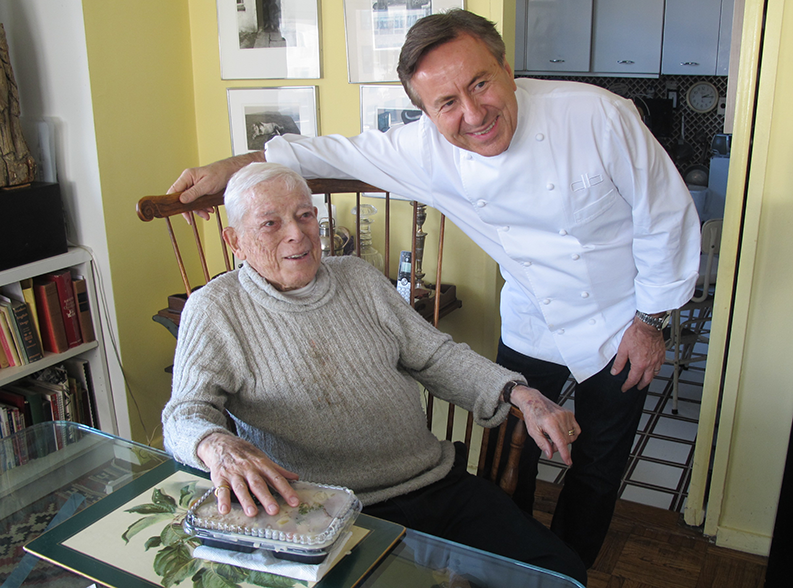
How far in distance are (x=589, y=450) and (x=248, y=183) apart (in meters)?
1.01

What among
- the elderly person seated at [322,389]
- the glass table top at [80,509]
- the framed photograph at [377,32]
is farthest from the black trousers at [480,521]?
the framed photograph at [377,32]

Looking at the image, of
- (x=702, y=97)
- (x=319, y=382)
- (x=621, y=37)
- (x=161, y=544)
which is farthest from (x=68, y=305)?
(x=702, y=97)

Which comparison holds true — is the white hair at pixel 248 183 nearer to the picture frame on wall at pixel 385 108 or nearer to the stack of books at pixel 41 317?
the picture frame on wall at pixel 385 108

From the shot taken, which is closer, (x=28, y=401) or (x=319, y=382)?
(x=319, y=382)

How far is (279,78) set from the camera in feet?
7.70

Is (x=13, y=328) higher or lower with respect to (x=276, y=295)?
lower

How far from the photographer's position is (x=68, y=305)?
90.6 inches

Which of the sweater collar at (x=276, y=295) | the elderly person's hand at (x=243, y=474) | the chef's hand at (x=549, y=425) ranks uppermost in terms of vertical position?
the sweater collar at (x=276, y=295)

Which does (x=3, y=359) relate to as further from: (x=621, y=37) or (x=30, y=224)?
(x=621, y=37)

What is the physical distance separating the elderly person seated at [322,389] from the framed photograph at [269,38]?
3.35ft

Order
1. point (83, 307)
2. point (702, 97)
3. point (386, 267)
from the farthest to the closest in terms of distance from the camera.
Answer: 1. point (702, 97)
2. point (83, 307)
3. point (386, 267)

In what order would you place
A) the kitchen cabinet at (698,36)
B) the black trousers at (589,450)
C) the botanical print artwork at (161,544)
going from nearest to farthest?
the botanical print artwork at (161,544), the black trousers at (589,450), the kitchen cabinet at (698,36)

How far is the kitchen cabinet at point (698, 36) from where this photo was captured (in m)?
4.64

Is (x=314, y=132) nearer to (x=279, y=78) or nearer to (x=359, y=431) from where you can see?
(x=279, y=78)
